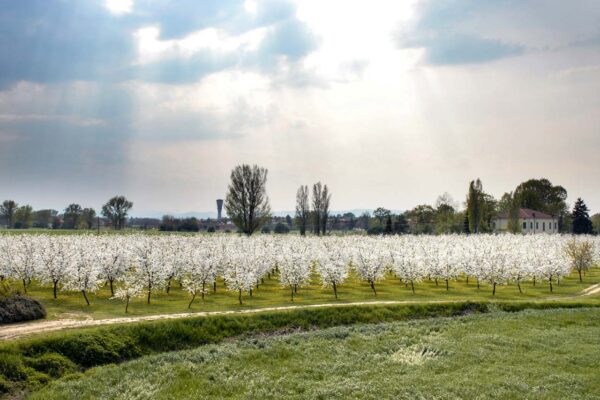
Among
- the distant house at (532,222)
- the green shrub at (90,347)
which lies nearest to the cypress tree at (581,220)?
the distant house at (532,222)

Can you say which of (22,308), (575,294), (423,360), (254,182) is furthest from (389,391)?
(254,182)

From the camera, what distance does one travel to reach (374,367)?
27250mm

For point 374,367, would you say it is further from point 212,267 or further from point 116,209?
point 116,209

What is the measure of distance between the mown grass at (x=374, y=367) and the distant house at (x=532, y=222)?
344ft

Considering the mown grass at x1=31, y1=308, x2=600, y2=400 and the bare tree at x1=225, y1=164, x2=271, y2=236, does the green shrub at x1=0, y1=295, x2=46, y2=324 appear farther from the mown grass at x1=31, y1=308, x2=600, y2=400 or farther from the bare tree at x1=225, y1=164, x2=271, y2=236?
the bare tree at x1=225, y1=164, x2=271, y2=236

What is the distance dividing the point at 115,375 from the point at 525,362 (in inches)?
879

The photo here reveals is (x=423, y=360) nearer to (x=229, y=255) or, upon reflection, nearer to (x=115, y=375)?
(x=115, y=375)

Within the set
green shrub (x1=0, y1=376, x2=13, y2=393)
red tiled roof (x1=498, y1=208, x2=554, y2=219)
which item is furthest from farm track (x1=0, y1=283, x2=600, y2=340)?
red tiled roof (x1=498, y1=208, x2=554, y2=219)

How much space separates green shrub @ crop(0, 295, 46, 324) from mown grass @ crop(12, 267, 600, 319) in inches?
41.6

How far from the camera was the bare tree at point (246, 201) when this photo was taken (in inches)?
4075

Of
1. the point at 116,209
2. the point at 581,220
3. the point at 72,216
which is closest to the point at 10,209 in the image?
the point at 72,216

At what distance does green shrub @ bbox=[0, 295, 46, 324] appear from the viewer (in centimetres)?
3162

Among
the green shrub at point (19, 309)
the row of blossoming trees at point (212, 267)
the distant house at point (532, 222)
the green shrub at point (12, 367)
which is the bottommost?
the green shrub at point (12, 367)

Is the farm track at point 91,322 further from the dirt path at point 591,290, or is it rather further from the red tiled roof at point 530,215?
the red tiled roof at point 530,215
